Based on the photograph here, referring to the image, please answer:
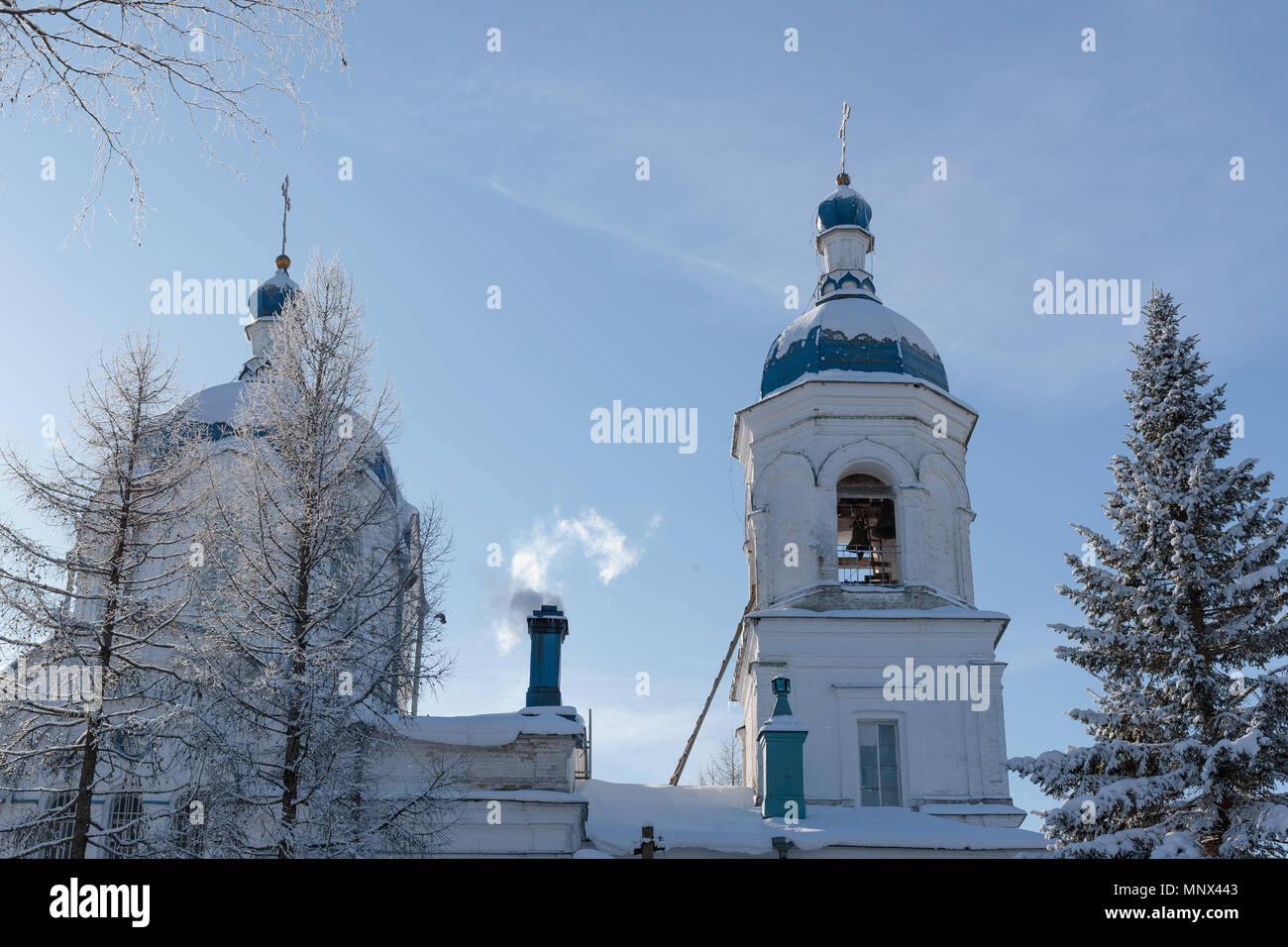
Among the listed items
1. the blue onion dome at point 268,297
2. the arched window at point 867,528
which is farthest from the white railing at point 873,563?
the blue onion dome at point 268,297

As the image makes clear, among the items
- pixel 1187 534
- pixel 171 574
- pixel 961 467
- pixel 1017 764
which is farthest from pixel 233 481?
pixel 961 467

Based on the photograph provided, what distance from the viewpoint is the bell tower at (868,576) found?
59.9ft

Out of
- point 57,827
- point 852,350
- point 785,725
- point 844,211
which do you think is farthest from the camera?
point 844,211

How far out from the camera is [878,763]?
60.1ft

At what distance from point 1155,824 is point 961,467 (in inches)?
332

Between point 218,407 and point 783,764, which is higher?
point 218,407

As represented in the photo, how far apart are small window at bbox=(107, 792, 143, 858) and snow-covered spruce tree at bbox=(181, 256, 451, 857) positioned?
40.5 inches

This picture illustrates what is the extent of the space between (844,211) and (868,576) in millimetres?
6762

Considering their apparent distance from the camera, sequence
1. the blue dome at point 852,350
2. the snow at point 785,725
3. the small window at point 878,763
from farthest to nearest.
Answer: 1. the blue dome at point 852,350
2. the small window at point 878,763
3. the snow at point 785,725

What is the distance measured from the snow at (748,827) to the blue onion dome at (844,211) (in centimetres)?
998

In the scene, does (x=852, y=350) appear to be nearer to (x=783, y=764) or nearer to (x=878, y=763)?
(x=878, y=763)

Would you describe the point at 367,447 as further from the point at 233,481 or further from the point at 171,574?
the point at 171,574

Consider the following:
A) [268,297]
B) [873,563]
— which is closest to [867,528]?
[873,563]

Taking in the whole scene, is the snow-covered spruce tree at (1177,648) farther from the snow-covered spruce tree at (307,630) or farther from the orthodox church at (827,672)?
the snow-covered spruce tree at (307,630)
